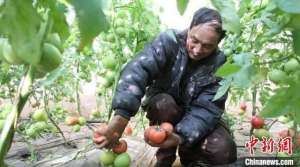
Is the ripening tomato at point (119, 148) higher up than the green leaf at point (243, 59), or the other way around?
the green leaf at point (243, 59)

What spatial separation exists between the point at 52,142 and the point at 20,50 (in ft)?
8.94

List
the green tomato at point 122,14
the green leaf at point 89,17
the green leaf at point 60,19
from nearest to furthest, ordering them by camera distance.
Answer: the green leaf at point 89,17
the green leaf at point 60,19
the green tomato at point 122,14

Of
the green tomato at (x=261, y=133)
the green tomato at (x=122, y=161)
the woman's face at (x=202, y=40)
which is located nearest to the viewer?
the green tomato at (x=122, y=161)

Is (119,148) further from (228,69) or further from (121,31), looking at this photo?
(228,69)

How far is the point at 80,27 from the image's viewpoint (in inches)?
15.8

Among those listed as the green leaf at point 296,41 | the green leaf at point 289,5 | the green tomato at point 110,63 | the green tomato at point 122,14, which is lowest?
the green tomato at point 110,63

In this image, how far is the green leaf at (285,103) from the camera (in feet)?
2.98

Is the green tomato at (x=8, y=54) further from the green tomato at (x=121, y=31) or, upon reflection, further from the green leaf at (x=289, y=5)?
the green tomato at (x=121, y=31)

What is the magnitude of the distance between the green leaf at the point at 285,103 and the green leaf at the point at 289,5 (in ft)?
1.17

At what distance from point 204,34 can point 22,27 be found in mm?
1702

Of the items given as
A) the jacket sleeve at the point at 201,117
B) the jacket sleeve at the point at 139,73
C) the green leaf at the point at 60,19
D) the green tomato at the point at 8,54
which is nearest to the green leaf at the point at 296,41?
the green leaf at the point at 60,19

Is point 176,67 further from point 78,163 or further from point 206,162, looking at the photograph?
point 78,163

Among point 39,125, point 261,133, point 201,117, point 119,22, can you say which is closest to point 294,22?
point 201,117

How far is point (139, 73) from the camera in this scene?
2.20 meters
